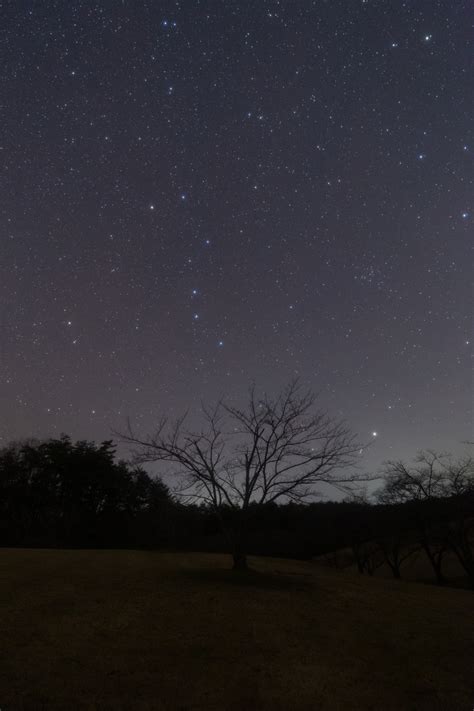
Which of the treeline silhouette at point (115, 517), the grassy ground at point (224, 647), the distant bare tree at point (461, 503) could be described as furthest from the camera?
the treeline silhouette at point (115, 517)

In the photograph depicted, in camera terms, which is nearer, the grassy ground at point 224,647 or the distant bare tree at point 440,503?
the grassy ground at point 224,647

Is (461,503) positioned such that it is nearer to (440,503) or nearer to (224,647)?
(440,503)

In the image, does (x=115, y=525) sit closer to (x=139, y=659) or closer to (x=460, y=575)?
(x=460, y=575)

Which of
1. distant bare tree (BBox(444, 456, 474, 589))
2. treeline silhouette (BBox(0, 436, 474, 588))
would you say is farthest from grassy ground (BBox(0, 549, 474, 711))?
treeline silhouette (BBox(0, 436, 474, 588))

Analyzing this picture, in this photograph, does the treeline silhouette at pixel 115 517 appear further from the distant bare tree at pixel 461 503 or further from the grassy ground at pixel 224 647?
the grassy ground at pixel 224 647

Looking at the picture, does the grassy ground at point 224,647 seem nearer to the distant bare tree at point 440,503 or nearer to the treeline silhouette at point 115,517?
the distant bare tree at point 440,503

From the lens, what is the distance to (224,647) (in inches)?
327

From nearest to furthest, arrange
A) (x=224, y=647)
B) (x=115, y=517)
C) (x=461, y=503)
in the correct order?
1. (x=224, y=647)
2. (x=461, y=503)
3. (x=115, y=517)

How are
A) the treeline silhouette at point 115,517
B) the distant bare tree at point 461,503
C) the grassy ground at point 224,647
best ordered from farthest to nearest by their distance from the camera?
the treeline silhouette at point 115,517 < the distant bare tree at point 461,503 < the grassy ground at point 224,647

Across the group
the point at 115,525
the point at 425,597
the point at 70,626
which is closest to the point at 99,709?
the point at 70,626

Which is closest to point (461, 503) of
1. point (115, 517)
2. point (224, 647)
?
point (224, 647)

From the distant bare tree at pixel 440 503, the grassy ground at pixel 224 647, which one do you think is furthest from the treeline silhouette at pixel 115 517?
the grassy ground at pixel 224 647

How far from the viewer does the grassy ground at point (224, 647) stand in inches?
245

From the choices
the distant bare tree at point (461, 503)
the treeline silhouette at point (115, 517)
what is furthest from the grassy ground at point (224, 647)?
the treeline silhouette at point (115, 517)
